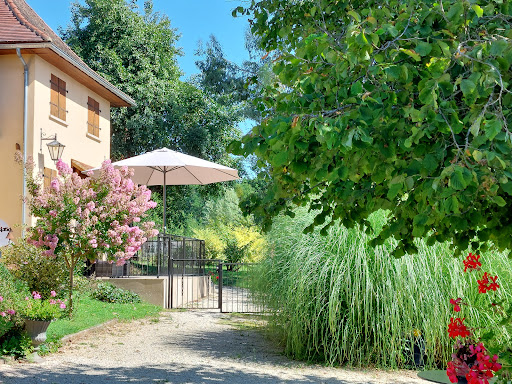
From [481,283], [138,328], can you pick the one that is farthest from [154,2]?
[481,283]

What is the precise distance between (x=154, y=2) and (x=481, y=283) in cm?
2792

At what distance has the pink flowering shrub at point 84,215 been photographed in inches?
348

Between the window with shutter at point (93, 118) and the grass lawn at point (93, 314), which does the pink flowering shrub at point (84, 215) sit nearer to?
the grass lawn at point (93, 314)

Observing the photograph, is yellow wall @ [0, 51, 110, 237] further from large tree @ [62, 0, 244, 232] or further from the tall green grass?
large tree @ [62, 0, 244, 232]

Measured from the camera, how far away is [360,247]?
7.48 metres

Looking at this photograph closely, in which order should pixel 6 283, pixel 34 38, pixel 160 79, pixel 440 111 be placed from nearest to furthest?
1. pixel 440 111
2. pixel 6 283
3. pixel 34 38
4. pixel 160 79

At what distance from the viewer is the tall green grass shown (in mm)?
7211

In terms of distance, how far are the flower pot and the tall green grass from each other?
3126mm

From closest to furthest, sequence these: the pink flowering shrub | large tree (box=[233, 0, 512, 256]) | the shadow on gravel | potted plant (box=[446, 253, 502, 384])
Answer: large tree (box=[233, 0, 512, 256]) → potted plant (box=[446, 253, 502, 384]) → the shadow on gravel → the pink flowering shrub

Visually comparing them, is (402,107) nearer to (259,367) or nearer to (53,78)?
(259,367)

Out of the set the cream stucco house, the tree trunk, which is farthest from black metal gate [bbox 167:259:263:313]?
the cream stucco house

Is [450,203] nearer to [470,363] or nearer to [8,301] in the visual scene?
[470,363]

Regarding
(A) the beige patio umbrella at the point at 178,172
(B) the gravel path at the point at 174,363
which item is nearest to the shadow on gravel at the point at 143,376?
(B) the gravel path at the point at 174,363

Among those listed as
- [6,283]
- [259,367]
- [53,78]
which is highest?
[53,78]
